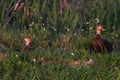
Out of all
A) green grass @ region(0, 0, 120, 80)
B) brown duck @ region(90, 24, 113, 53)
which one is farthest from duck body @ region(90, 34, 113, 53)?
green grass @ region(0, 0, 120, 80)

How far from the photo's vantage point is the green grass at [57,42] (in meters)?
4.30

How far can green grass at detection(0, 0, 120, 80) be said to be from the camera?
169 inches

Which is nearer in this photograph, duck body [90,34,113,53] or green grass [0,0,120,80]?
green grass [0,0,120,80]

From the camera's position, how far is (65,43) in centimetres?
507

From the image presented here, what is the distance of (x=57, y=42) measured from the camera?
517 centimetres

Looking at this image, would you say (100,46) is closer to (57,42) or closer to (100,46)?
(100,46)

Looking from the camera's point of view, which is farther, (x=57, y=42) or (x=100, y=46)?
(x=57, y=42)

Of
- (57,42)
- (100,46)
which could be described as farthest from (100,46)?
(57,42)

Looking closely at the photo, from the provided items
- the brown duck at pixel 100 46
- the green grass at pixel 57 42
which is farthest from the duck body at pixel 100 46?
the green grass at pixel 57 42

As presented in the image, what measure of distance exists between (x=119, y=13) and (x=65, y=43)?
1.48 metres

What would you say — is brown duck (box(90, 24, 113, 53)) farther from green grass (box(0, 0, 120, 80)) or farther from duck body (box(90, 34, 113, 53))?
green grass (box(0, 0, 120, 80))

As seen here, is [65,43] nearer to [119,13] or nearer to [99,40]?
[99,40]

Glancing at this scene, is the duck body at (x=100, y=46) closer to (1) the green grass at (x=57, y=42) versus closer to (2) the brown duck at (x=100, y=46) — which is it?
(2) the brown duck at (x=100, y=46)

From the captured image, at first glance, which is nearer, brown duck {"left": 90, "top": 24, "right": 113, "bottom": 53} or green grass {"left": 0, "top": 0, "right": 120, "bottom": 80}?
green grass {"left": 0, "top": 0, "right": 120, "bottom": 80}
